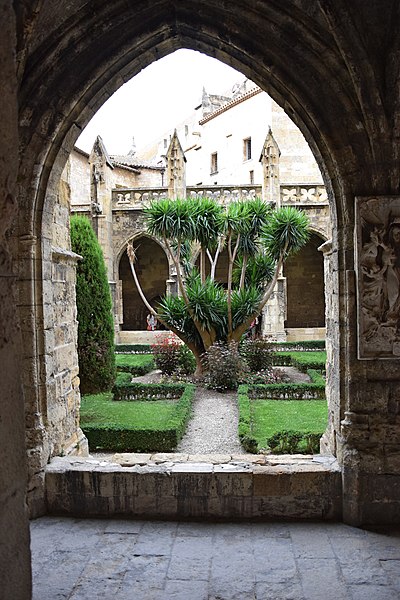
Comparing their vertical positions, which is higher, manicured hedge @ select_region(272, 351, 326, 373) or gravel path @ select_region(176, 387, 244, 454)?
manicured hedge @ select_region(272, 351, 326, 373)

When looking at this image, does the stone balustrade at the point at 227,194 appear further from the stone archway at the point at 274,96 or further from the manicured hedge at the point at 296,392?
the stone archway at the point at 274,96

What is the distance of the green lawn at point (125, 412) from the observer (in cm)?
651

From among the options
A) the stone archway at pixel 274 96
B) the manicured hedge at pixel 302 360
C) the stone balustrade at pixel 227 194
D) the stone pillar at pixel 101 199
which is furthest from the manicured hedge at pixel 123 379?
the stone balustrade at pixel 227 194

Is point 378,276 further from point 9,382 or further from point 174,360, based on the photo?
point 174,360

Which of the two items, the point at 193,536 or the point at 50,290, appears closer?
the point at 193,536

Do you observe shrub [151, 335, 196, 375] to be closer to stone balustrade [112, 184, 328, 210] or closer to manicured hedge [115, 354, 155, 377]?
A: manicured hedge [115, 354, 155, 377]

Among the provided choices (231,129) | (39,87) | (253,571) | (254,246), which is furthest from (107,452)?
(231,129)

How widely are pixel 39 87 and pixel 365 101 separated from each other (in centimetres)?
214

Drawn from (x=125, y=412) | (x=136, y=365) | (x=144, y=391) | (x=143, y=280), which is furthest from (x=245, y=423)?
(x=143, y=280)

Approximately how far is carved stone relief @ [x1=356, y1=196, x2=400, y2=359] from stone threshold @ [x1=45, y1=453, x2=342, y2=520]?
0.92 m

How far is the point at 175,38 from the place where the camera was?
12.1 feet

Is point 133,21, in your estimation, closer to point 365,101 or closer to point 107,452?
point 365,101

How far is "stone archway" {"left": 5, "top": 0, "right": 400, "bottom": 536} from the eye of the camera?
329cm

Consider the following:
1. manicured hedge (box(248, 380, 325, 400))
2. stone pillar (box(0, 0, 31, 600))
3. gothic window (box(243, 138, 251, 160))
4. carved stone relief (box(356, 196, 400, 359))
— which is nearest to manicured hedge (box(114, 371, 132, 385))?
manicured hedge (box(248, 380, 325, 400))
